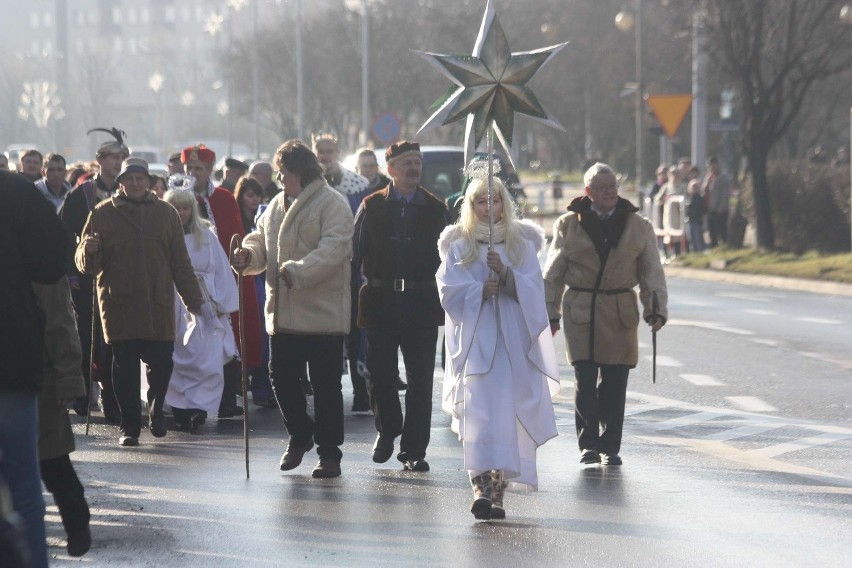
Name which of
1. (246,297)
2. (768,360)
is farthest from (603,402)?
(768,360)

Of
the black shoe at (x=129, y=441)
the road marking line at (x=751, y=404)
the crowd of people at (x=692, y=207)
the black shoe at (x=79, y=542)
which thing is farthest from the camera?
the crowd of people at (x=692, y=207)

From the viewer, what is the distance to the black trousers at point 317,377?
9820mm

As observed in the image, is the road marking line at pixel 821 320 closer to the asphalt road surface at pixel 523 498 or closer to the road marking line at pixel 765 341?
the road marking line at pixel 765 341

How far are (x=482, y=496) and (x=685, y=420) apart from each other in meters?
4.28

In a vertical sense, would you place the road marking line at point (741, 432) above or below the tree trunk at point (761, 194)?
below

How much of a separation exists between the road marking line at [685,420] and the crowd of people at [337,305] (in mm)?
1719

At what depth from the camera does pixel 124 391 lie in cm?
1106

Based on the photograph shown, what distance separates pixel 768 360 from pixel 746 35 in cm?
1402

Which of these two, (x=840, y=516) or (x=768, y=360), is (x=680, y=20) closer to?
(x=768, y=360)

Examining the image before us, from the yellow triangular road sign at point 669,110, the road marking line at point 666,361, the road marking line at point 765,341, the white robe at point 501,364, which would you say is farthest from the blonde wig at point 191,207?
the yellow triangular road sign at point 669,110

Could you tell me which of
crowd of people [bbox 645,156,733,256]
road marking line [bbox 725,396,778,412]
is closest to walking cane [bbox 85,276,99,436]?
road marking line [bbox 725,396,778,412]

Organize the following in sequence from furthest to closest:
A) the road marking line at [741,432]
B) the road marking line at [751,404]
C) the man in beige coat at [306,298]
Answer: the road marking line at [751,404], the road marking line at [741,432], the man in beige coat at [306,298]

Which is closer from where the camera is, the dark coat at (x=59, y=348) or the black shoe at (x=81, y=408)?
the dark coat at (x=59, y=348)

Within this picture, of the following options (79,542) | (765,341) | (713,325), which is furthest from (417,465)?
(713,325)
